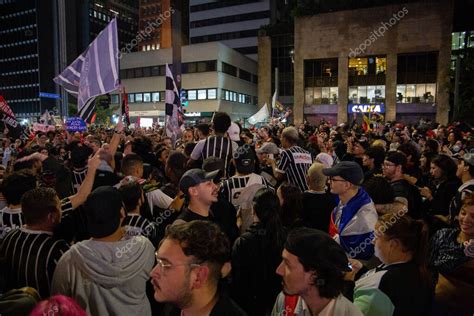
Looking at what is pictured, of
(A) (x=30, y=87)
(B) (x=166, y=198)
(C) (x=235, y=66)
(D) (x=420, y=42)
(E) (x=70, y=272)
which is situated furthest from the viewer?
(A) (x=30, y=87)

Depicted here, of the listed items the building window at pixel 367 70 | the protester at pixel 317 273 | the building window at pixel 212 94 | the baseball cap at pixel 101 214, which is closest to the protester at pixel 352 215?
the protester at pixel 317 273

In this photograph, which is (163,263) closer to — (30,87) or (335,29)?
(335,29)

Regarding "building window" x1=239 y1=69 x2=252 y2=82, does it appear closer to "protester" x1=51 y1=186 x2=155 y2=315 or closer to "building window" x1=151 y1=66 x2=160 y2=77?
"building window" x1=151 y1=66 x2=160 y2=77

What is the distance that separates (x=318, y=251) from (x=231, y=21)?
236ft

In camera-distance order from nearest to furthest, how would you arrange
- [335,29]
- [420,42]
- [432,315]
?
[432,315], [420,42], [335,29]

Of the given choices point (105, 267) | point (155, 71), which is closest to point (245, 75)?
point (155, 71)

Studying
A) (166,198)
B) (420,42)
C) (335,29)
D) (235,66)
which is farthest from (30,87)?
(166,198)

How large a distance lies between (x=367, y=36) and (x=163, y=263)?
46.2 m

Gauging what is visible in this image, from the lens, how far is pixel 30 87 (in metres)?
94.4

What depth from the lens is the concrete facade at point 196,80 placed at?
47.4 metres

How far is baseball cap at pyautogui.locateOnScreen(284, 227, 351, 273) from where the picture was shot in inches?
74.9

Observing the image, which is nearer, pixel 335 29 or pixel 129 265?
pixel 129 265

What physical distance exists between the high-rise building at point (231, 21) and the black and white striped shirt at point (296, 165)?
63.5 m

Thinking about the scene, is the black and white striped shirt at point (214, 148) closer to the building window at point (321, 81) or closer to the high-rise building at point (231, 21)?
the building window at point (321, 81)
